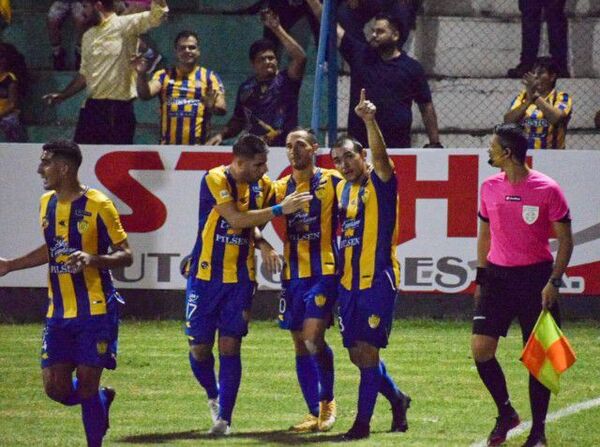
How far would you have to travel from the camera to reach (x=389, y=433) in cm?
953

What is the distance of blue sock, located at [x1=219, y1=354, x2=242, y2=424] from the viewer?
9555 mm

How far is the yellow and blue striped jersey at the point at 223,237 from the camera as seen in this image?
9742mm

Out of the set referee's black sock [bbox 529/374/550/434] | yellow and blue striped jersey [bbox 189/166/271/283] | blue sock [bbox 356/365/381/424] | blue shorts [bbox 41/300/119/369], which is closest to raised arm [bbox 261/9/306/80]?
yellow and blue striped jersey [bbox 189/166/271/283]

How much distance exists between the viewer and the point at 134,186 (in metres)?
14.4

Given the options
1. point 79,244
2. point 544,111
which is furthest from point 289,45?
point 79,244

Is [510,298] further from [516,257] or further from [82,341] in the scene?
[82,341]

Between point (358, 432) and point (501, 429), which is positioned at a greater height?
point (501, 429)

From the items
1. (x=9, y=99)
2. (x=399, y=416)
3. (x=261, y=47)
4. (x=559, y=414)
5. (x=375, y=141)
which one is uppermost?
(x=261, y=47)

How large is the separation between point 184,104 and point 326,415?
218 inches

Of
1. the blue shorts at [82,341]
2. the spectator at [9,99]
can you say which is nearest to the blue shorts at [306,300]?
the blue shorts at [82,341]

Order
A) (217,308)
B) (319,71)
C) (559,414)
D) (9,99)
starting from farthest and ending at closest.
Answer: (9,99), (319,71), (559,414), (217,308)

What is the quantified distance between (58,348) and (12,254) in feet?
20.7

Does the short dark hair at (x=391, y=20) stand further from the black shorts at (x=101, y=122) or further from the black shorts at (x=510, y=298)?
the black shorts at (x=510, y=298)

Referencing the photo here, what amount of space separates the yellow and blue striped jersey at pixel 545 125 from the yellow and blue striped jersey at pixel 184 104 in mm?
3082
